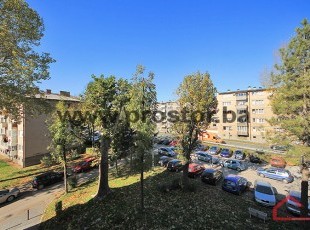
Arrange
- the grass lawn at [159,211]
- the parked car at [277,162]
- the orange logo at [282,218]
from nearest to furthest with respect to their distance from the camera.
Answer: the grass lawn at [159,211]
the orange logo at [282,218]
the parked car at [277,162]

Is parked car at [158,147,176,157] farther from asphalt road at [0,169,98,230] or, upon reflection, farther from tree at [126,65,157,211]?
tree at [126,65,157,211]

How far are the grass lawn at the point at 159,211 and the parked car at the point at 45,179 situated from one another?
239 inches

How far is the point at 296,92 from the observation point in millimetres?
14688

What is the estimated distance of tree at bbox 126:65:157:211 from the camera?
14.9m

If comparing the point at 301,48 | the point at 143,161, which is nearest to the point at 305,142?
the point at 301,48

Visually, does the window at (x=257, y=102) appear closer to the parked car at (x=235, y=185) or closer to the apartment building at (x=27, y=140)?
the parked car at (x=235, y=185)

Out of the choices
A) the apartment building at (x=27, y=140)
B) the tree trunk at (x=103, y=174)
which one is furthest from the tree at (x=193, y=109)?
the apartment building at (x=27, y=140)

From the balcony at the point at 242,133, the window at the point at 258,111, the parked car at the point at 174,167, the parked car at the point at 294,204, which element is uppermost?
the window at the point at 258,111

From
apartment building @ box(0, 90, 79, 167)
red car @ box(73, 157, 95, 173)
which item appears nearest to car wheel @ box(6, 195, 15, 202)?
red car @ box(73, 157, 95, 173)

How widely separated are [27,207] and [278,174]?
2918 centimetres

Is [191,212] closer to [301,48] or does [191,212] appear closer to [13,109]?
[301,48]

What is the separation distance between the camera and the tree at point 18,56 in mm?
14672

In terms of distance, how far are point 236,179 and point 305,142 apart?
28.1ft

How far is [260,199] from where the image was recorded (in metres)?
18.5
